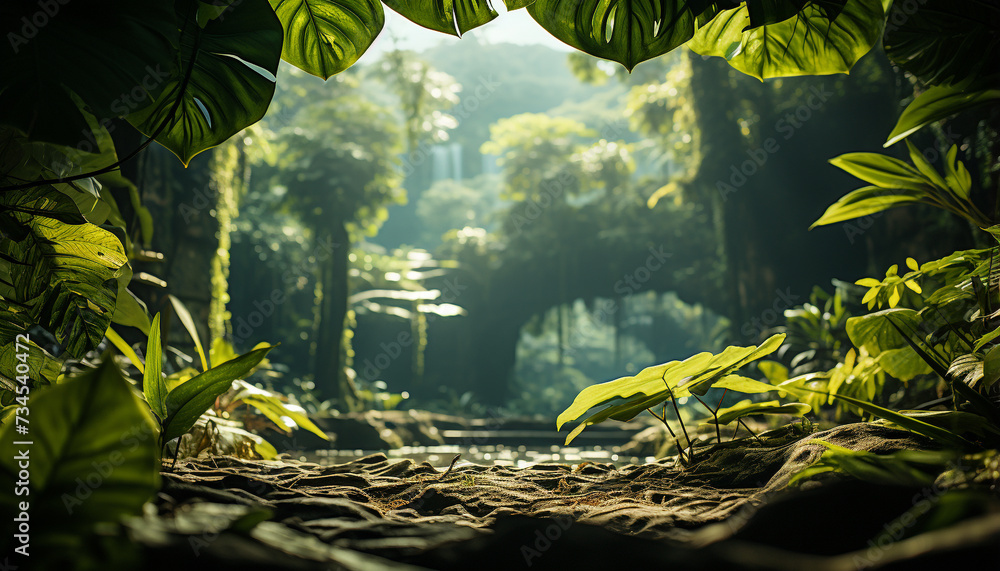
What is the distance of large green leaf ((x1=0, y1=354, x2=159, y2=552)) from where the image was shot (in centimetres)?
43

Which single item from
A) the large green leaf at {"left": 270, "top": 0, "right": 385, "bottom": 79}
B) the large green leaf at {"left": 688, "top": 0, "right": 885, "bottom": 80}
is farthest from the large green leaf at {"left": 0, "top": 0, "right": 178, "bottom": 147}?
the large green leaf at {"left": 688, "top": 0, "right": 885, "bottom": 80}

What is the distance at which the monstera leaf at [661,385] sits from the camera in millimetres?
1190

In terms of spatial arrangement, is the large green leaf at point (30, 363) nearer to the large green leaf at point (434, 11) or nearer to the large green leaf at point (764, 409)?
the large green leaf at point (434, 11)

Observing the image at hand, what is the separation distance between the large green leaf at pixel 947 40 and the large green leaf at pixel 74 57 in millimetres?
1628

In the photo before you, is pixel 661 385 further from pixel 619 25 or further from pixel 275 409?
pixel 275 409

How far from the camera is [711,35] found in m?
1.33

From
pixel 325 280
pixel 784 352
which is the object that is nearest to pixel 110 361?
pixel 784 352

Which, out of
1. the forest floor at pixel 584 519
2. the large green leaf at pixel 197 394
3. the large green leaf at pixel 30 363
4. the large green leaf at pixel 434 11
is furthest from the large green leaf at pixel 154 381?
the large green leaf at pixel 434 11

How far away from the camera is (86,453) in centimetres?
44

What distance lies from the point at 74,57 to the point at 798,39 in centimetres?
155

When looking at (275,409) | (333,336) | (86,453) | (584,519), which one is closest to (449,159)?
(333,336)

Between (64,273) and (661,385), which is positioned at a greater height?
(64,273)

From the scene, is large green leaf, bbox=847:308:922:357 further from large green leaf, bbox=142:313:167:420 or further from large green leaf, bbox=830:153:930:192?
large green leaf, bbox=142:313:167:420

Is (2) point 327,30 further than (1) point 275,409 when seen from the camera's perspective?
No
